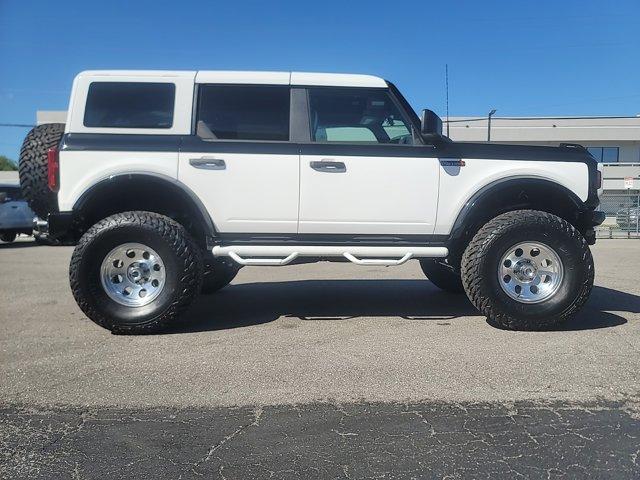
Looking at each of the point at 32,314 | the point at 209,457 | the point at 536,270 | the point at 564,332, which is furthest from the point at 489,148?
the point at 32,314

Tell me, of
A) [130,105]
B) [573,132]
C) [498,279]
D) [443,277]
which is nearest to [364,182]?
[498,279]

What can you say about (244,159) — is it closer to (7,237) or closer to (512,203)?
(512,203)

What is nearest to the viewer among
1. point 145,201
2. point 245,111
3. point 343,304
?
point 245,111

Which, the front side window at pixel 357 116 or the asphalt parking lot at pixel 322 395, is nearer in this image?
the asphalt parking lot at pixel 322 395

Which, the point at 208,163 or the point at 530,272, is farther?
the point at 530,272

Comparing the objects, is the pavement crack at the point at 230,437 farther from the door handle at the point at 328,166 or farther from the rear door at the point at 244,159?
the door handle at the point at 328,166

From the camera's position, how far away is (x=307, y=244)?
5008 mm

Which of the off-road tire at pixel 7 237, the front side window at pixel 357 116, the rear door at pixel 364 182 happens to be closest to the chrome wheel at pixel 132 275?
the rear door at pixel 364 182

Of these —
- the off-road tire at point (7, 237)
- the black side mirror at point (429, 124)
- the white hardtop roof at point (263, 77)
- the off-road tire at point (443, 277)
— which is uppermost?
the white hardtop roof at point (263, 77)

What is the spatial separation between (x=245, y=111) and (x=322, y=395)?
9.22 feet

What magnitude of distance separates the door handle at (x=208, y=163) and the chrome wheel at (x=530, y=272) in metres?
2.71

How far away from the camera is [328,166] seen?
4855mm

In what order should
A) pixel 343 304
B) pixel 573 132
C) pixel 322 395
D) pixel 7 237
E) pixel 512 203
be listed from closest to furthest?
pixel 322 395 < pixel 512 203 < pixel 343 304 < pixel 7 237 < pixel 573 132

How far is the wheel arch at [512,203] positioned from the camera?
4906 millimetres
